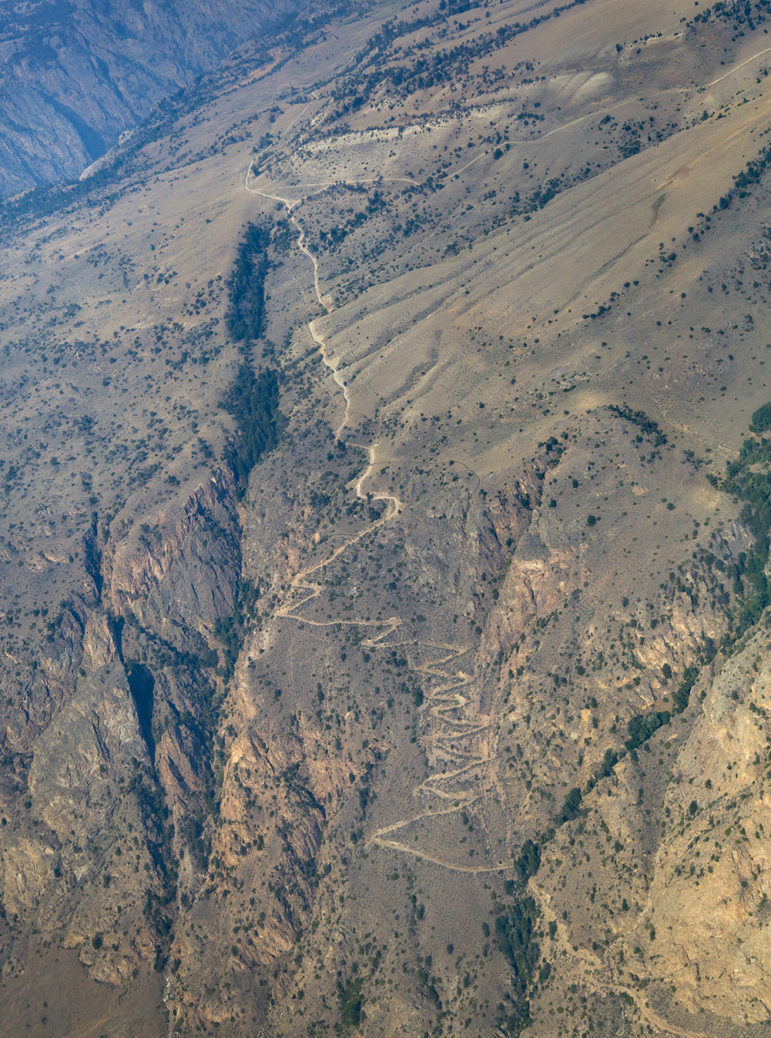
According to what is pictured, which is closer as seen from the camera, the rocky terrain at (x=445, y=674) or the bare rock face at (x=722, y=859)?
the bare rock face at (x=722, y=859)

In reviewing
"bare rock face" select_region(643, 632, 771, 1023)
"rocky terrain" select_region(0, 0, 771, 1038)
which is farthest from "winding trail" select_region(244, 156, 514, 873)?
"bare rock face" select_region(643, 632, 771, 1023)

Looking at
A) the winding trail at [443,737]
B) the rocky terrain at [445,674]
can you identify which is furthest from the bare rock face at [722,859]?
the winding trail at [443,737]

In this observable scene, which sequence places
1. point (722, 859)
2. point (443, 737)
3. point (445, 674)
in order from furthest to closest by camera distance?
1. point (445, 674)
2. point (443, 737)
3. point (722, 859)

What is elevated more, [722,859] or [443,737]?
[722,859]

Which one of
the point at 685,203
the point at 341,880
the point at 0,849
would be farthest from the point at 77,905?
the point at 685,203

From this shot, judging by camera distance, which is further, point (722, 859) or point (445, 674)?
point (445, 674)

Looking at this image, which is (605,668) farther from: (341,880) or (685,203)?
(685,203)

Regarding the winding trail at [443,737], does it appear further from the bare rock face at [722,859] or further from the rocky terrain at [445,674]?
the bare rock face at [722,859]

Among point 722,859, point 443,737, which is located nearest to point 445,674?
point 443,737

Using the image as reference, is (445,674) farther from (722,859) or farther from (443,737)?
(722,859)
